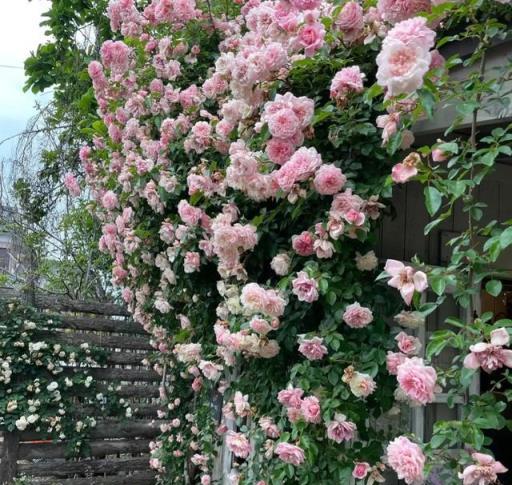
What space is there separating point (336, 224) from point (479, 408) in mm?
803

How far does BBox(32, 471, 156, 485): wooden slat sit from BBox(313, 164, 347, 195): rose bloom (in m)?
3.14

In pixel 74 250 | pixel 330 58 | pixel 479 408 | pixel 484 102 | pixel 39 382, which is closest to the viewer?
pixel 479 408

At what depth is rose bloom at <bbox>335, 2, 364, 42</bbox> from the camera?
2.01 m

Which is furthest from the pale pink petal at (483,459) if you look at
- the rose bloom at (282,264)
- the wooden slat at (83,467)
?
the wooden slat at (83,467)

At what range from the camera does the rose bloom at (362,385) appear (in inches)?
75.8

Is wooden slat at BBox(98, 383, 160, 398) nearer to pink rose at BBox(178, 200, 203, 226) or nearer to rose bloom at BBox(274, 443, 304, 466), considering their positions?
pink rose at BBox(178, 200, 203, 226)

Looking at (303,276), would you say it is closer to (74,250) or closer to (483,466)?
(483,466)

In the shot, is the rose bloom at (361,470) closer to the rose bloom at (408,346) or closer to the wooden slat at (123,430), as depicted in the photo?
the rose bloom at (408,346)

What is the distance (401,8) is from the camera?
5.65 ft

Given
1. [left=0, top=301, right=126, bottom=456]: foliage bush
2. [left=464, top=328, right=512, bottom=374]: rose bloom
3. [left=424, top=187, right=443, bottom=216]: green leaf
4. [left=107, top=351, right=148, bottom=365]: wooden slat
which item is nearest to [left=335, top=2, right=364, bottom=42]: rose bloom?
[left=424, top=187, right=443, bottom=216]: green leaf

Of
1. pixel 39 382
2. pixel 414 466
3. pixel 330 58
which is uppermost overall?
pixel 330 58

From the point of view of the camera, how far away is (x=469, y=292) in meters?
1.55

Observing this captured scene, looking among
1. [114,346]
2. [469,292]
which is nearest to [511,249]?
[469,292]

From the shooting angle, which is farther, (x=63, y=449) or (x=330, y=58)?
(x=63, y=449)
